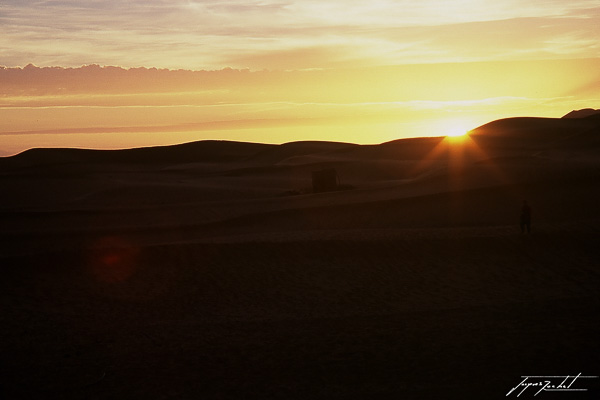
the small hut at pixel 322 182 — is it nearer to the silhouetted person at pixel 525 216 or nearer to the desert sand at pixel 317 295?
the desert sand at pixel 317 295

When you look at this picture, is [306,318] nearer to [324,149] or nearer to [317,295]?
[317,295]

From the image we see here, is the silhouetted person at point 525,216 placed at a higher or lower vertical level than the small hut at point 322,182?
lower

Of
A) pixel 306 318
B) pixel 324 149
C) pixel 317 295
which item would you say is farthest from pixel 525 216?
pixel 324 149

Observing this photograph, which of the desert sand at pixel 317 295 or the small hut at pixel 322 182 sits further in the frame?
the small hut at pixel 322 182

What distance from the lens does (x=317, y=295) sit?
13.1 m

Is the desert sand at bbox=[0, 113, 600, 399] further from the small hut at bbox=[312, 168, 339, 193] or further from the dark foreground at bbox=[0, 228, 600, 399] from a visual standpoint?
the small hut at bbox=[312, 168, 339, 193]

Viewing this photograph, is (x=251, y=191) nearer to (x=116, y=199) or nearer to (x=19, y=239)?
(x=116, y=199)

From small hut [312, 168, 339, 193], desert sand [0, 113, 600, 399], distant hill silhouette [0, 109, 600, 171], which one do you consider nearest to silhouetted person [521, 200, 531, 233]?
desert sand [0, 113, 600, 399]

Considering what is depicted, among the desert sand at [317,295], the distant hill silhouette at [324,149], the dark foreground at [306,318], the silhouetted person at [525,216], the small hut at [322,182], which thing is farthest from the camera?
the distant hill silhouette at [324,149]

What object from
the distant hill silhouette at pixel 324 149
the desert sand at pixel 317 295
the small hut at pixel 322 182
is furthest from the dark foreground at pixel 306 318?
the distant hill silhouette at pixel 324 149

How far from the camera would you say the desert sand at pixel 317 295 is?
8508 millimetres

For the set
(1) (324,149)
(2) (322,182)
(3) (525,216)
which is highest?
(1) (324,149)

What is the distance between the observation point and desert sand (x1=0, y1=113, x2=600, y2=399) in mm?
8508

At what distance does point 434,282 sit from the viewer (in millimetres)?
13945
